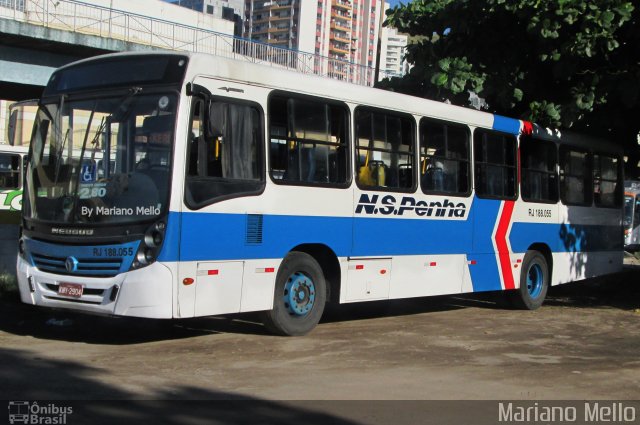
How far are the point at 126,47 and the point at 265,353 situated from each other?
44.8ft

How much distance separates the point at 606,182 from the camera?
15961 mm

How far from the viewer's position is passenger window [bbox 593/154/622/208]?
15.6m

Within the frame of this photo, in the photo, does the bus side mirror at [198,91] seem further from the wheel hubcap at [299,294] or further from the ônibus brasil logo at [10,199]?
the ônibus brasil logo at [10,199]

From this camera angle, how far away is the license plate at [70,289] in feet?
27.9

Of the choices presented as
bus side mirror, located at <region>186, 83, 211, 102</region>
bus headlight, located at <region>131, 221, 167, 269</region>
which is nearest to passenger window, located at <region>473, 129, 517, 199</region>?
bus side mirror, located at <region>186, 83, 211, 102</region>

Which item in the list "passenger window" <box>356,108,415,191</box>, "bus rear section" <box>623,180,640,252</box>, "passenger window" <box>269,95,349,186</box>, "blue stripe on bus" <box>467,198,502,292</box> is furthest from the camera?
"bus rear section" <box>623,180,640,252</box>

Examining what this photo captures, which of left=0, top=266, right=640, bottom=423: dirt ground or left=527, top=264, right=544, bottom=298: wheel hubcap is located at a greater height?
left=527, top=264, right=544, bottom=298: wheel hubcap

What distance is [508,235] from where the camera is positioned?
519 inches

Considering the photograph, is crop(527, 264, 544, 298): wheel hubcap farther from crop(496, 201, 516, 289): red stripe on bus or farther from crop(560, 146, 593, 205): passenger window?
crop(560, 146, 593, 205): passenger window

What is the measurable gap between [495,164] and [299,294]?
483 centimetres

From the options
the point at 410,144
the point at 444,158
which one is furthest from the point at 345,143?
the point at 444,158

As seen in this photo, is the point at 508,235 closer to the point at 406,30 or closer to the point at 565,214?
the point at 565,214

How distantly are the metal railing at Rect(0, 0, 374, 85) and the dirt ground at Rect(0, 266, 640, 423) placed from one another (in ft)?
34.3

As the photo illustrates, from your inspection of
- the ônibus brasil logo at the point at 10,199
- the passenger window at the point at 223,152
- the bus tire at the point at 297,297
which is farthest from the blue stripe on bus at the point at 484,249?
the ônibus brasil logo at the point at 10,199
